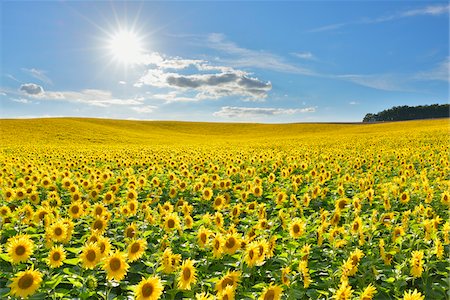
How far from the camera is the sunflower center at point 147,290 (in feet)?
12.3

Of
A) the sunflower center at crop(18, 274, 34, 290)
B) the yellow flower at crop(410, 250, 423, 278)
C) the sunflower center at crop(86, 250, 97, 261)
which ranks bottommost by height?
the yellow flower at crop(410, 250, 423, 278)

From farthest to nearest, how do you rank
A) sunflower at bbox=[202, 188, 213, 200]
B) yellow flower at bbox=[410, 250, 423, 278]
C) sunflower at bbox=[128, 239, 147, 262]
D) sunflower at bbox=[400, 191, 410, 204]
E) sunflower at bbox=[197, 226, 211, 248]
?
sunflower at bbox=[202, 188, 213, 200] → sunflower at bbox=[400, 191, 410, 204] → sunflower at bbox=[197, 226, 211, 248] → sunflower at bbox=[128, 239, 147, 262] → yellow flower at bbox=[410, 250, 423, 278]

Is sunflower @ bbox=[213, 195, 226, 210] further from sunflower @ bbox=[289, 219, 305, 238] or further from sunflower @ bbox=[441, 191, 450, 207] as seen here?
sunflower @ bbox=[441, 191, 450, 207]

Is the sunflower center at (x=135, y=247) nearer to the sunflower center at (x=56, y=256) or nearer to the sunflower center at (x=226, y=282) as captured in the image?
the sunflower center at (x=56, y=256)

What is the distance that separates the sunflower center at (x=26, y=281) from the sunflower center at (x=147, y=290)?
1.38m

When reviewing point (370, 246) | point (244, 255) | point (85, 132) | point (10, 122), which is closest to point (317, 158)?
point (370, 246)

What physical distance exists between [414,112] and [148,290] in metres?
127

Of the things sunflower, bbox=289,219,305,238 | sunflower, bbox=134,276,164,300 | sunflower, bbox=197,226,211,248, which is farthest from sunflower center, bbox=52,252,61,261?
sunflower, bbox=289,219,305,238

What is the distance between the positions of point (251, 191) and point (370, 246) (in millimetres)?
3938

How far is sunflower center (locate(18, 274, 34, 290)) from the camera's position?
4.04 metres

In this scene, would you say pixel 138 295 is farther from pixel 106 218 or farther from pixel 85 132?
pixel 85 132

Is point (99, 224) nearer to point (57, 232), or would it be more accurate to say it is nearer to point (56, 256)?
point (57, 232)

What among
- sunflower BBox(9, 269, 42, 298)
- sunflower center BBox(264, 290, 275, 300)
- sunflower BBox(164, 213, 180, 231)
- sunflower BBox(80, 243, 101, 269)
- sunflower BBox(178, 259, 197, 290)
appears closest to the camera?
sunflower center BBox(264, 290, 275, 300)

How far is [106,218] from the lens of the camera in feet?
21.6
